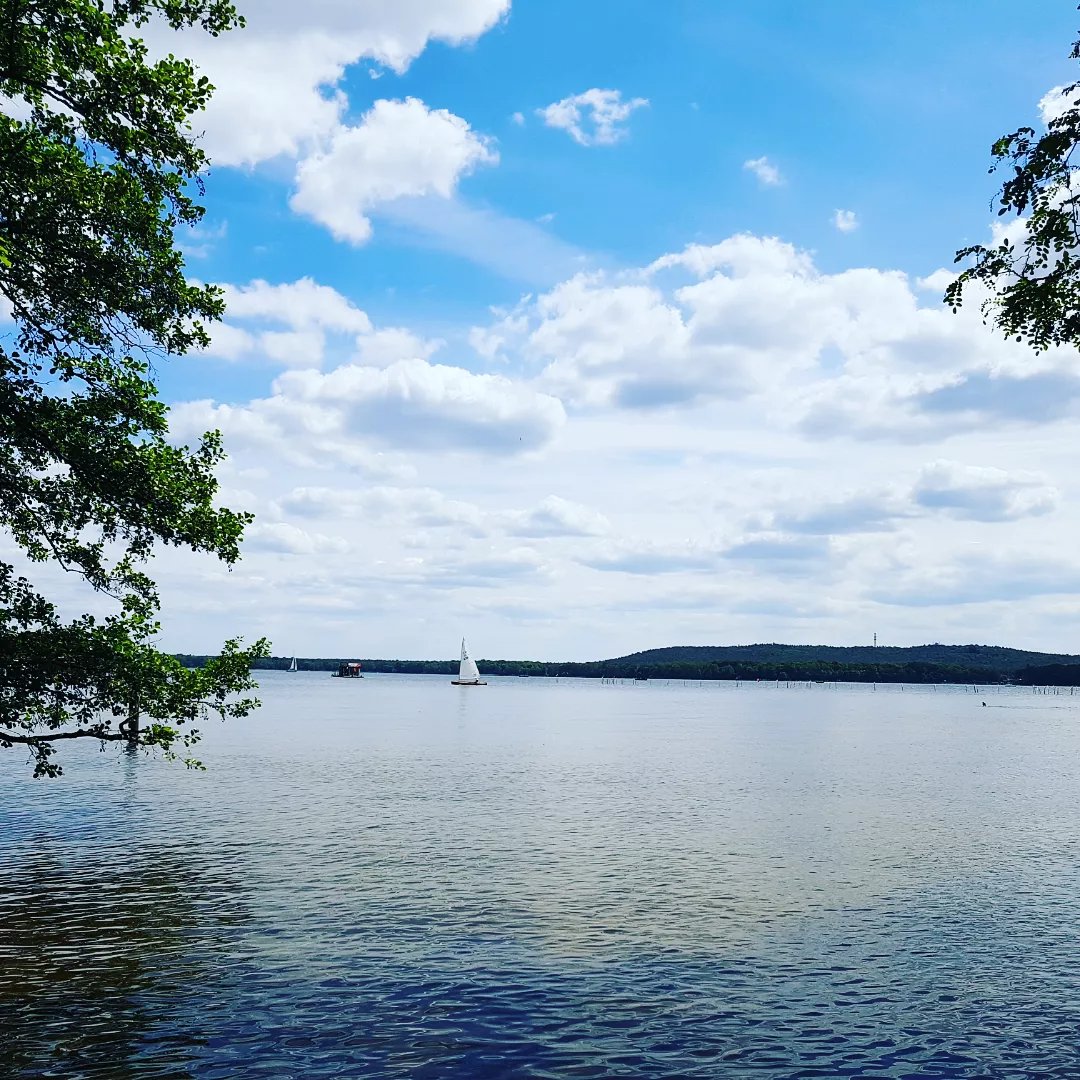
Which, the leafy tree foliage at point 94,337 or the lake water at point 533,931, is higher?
the leafy tree foliage at point 94,337

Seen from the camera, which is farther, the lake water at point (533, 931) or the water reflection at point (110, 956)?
the lake water at point (533, 931)

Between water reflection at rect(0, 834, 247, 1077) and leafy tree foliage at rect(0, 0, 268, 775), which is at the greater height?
leafy tree foliage at rect(0, 0, 268, 775)

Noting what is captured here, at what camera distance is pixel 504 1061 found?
19.1 m

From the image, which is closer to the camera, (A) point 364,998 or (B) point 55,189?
(B) point 55,189

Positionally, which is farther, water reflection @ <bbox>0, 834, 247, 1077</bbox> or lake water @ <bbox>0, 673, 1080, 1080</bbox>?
lake water @ <bbox>0, 673, 1080, 1080</bbox>

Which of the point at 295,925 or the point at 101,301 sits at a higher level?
the point at 101,301

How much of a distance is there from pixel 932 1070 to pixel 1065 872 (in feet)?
82.1

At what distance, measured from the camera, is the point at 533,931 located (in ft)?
95.2

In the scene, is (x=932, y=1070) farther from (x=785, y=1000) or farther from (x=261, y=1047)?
(x=261, y=1047)

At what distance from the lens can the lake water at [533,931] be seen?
782 inches

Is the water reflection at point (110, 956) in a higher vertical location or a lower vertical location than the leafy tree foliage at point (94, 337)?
lower

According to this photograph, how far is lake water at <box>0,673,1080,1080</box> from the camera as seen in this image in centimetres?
1986

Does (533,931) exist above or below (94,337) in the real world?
below

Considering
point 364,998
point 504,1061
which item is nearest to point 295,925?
point 364,998
